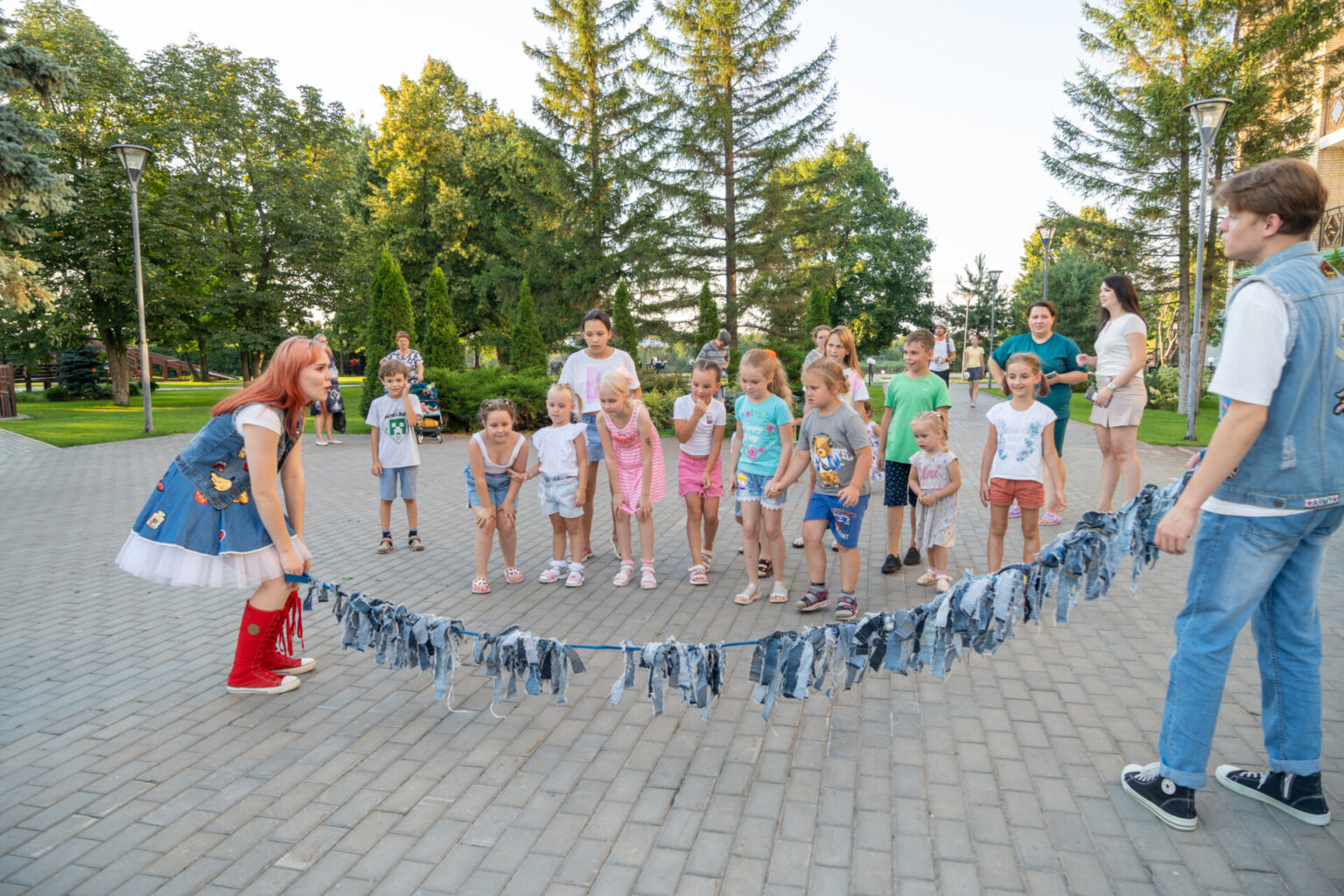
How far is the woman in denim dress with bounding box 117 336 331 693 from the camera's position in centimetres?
364

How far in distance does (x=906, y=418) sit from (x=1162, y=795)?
3.51 metres

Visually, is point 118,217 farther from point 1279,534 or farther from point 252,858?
point 1279,534

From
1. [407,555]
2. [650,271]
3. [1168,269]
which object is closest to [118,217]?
[650,271]

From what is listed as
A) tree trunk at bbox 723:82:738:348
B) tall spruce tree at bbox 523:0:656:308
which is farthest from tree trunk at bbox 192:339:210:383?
tree trunk at bbox 723:82:738:348

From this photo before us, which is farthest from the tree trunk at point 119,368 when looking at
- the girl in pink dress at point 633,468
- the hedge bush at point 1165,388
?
the hedge bush at point 1165,388

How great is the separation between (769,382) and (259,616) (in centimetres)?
348

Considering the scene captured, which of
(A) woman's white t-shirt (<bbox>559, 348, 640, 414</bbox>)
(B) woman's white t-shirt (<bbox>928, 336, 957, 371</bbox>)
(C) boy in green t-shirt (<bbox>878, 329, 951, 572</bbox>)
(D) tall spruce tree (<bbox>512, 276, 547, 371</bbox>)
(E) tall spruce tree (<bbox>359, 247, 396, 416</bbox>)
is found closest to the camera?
(C) boy in green t-shirt (<bbox>878, 329, 951, 572</bbox>)

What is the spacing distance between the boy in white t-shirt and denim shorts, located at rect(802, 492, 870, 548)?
12.3ft

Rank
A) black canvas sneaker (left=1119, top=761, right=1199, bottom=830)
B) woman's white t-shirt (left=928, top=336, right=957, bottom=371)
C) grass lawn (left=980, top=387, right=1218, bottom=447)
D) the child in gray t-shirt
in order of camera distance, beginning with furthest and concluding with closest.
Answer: woman's white t-shirt (left=928, top=336, right=957, bottom=371) < grass lawn (left=980, top=387, right=1218, bottom=447) < the child in gray t-shirt < black canvas sneaker (left=1119, top=761, right=1199, bottom=830)

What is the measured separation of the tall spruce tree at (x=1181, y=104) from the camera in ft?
66.0

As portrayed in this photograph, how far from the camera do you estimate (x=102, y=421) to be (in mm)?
21266

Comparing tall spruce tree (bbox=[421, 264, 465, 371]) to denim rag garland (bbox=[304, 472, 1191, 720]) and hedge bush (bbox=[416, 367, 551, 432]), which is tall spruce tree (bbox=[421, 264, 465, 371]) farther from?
denim rag garland (bbox=[304, 472, 1191, 720])

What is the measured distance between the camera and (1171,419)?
20.1 meters

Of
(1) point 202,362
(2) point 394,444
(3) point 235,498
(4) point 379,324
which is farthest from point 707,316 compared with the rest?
(1) point 202,362
